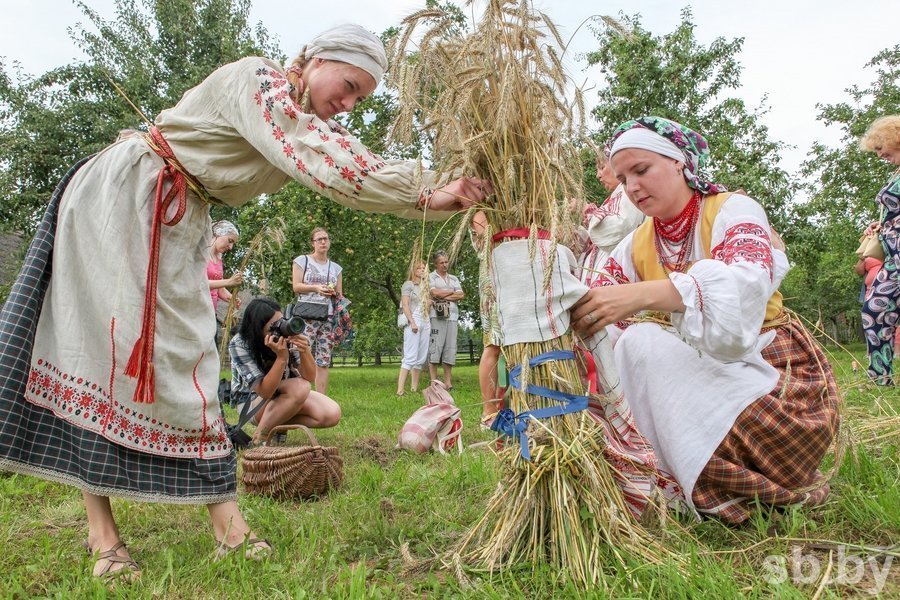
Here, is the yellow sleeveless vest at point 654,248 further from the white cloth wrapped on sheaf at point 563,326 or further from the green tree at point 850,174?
the green tree at point 850,174

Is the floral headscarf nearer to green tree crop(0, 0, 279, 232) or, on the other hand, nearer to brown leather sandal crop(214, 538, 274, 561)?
brown leather sandal crop(214, 538, 274, 561)

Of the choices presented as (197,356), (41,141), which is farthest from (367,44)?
(41,141)

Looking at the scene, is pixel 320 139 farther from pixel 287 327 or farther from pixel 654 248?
pixel 287 327

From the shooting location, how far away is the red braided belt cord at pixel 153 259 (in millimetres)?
1941

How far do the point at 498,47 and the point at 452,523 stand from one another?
149 centimetres

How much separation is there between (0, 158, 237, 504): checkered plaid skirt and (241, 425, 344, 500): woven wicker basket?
0.76 m

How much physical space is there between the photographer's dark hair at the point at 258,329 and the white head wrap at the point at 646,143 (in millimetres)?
2488

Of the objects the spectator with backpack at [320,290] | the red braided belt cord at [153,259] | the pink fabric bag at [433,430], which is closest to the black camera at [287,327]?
the pink fabric bag at [433,430]

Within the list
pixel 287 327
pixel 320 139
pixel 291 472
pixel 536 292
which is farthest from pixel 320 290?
pixel 536 292

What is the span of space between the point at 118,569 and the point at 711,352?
1.83 m

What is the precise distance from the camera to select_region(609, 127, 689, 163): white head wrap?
203 cm

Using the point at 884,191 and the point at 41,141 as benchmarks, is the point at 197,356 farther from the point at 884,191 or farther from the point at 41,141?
the point at 41,141

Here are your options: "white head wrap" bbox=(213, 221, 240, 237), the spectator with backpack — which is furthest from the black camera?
the spectator with backpack

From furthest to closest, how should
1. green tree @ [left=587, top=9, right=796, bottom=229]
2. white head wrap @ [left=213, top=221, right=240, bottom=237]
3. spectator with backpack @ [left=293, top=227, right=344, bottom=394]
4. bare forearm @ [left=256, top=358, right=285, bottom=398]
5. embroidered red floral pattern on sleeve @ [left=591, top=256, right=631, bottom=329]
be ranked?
1. green tree @ [left=587, top=9, right=796, bottom=229]
2. spectator with backpack @ [left=293, top=227, right=344, bottom=394]
3. white head wrap @ [left=213, top=221, right=240, bottom=237]
4. bare forearm @ [left=256, top=358, right=285, bottom=398]
5. embroidered red floral pattern on sleeve @ [left=591, top=256, right=631, bottom=329]
